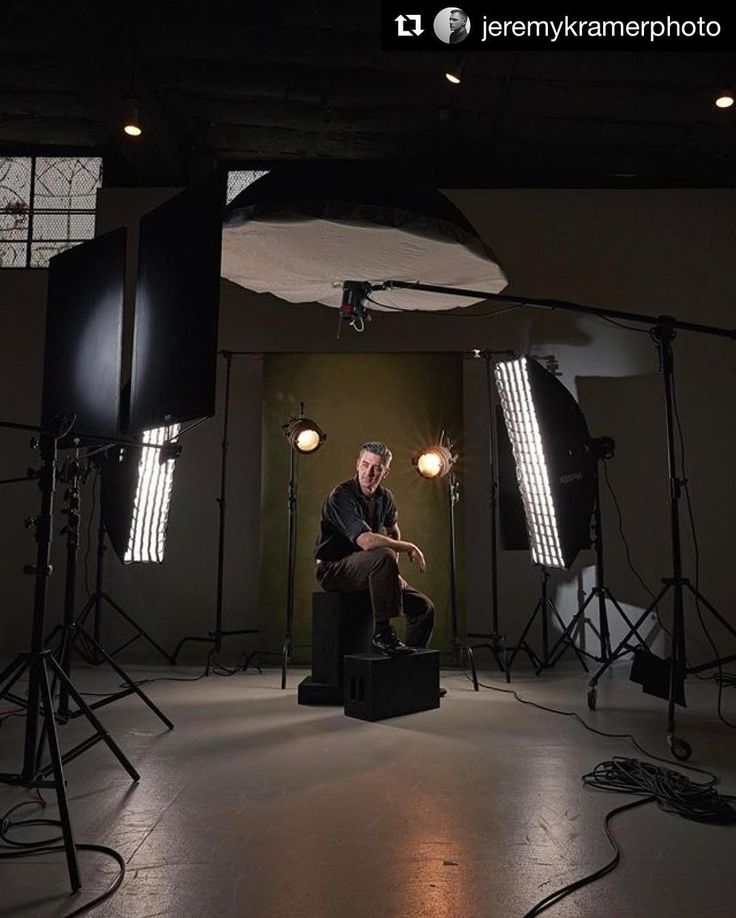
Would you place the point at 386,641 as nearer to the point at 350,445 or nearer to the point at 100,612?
the point at 350,445

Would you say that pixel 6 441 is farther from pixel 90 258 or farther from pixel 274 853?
pixel 274 853

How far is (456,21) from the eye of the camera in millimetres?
4016

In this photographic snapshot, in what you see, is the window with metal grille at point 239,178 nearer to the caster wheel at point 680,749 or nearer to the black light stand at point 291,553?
the black light stand at point 291,553

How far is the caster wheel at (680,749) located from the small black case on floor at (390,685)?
133cm

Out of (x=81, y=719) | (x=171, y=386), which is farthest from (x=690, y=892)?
(x=81, y=719)

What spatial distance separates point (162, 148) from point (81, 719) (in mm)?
4471

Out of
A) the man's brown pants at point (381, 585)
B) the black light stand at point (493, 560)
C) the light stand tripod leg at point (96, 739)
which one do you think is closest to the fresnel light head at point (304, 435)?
the man's brown pants at point (381, 585)

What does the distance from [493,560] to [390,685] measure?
1841mm

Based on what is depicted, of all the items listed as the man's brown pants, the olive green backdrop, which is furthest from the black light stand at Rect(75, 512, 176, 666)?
the man's brown pants

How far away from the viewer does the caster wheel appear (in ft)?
9.52

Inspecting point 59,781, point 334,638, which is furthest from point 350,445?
point 59,781

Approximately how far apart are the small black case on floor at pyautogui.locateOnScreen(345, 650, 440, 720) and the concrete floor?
5.3 inches

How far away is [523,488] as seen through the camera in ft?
15.5

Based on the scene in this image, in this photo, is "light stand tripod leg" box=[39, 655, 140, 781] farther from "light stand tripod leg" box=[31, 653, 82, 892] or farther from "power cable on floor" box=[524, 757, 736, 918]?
"power cable on floor" box=[524, 757, 736, 918]
